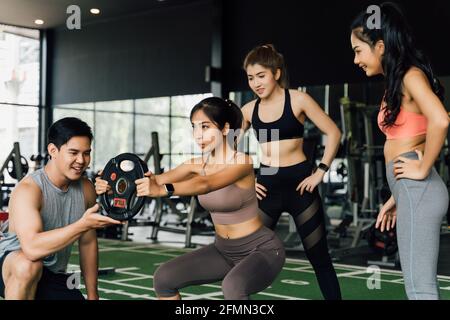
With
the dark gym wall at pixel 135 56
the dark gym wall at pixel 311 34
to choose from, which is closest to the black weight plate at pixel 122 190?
the dark gym wall at pixel 311 34

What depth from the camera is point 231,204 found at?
2.43 meters

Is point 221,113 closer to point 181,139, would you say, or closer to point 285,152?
point 285,152

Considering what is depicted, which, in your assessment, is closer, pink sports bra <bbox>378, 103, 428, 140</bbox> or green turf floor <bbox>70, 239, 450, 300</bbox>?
pink sports bra <bbox>378, 103, 428, 140</bbox>

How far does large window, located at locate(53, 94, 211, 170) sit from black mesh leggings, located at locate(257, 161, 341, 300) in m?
9.58

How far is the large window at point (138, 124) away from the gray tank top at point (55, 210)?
10.2 metres

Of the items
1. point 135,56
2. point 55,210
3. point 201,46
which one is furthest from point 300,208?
point 135,56

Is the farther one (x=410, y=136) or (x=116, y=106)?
(x=116, y=106)

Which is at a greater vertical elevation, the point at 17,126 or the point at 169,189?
the point at 17,126

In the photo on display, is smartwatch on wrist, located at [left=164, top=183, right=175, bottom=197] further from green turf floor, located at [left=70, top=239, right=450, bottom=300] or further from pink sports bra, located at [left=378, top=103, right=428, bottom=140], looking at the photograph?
green turf floor, located at [left=70, top=239, right=450, bottom=300]

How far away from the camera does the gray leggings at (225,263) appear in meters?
2.36

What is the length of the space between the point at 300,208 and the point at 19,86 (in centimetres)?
1060

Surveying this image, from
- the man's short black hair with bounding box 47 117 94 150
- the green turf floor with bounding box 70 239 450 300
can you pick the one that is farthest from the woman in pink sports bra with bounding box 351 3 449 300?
the green turf floor with bounding box 70 239 450 300

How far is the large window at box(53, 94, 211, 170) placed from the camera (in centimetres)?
1311

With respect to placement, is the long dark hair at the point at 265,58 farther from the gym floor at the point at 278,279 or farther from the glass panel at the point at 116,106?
the glass panel at the point at 116,106
